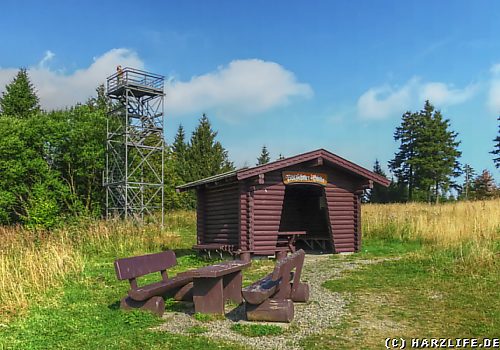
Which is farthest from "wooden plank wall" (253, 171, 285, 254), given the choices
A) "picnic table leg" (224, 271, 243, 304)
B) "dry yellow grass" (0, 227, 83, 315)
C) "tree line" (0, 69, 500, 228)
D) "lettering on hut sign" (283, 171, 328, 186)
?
"tree line" (0, 69, 500, 228)

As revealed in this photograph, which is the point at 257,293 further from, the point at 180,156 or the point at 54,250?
the point at 180,156

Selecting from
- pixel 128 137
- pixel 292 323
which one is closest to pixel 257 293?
pixel 292 323

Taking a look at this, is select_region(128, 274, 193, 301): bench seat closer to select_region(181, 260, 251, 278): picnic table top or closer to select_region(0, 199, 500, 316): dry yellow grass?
select_region(181, 260, 251, 278): picnic table top

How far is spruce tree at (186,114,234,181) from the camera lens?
38.3m

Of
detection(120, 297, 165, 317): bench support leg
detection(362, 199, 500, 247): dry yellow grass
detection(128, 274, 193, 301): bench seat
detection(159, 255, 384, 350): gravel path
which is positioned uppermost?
detection(362, 199, 500, 247): dry yellow grass

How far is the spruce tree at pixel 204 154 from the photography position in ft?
126

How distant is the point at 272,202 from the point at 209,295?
6.39 metres

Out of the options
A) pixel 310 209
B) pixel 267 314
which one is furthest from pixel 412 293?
pixel 310 209

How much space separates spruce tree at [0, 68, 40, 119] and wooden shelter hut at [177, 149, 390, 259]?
1064 inches

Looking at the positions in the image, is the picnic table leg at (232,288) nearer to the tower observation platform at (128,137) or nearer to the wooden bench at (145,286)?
the wooden bench at (145,286)

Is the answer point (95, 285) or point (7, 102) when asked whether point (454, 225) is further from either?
point (7, 102)

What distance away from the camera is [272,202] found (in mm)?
12250

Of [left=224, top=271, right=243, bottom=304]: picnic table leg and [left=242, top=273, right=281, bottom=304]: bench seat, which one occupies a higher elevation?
[left=242, top=273, right=281, bottom=304]: bench seat

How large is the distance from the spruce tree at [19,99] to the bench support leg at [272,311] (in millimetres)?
34217
